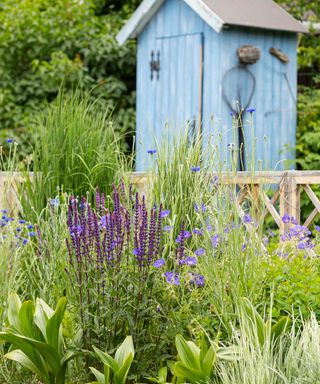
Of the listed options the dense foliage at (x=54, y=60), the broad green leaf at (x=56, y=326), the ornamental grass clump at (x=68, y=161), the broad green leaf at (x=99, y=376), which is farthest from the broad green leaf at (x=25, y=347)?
the dense foliage at (x=54, y=60)

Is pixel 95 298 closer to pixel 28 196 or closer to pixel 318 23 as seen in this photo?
pixel 28 196

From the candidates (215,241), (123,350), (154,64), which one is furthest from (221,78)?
(123,350)

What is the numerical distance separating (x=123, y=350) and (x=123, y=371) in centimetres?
12

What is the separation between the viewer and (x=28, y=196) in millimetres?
6055

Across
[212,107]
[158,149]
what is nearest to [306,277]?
[158,149]

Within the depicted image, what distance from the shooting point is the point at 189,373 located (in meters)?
3.73

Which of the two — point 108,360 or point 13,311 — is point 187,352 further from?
point 13,311

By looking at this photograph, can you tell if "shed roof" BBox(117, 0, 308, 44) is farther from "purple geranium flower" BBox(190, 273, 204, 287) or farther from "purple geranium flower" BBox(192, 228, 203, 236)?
"purple geranium flower" BBox(190, 273, 204, 287)

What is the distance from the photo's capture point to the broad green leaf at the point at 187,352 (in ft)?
12.4

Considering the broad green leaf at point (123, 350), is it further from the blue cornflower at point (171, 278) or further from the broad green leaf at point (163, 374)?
the blue cornflower at point (171, 278)

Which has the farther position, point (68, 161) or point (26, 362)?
point (68, 161)

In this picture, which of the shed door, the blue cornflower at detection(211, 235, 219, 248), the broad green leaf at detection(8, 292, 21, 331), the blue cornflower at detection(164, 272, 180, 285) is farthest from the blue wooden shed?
the broad green leaf at detection(8, 292, 21, 331)

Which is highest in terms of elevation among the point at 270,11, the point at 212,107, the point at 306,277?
the point at 270,11

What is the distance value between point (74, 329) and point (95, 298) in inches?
15.5
